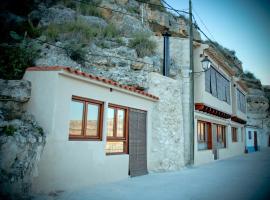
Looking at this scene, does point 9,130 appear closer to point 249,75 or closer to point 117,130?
point 117,130

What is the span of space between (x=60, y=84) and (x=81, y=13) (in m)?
18.5

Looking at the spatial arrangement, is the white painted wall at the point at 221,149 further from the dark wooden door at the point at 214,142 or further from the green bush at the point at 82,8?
the green bush at the point at 82,8

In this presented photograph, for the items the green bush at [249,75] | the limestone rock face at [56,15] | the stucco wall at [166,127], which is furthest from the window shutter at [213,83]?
the green bush at [249,75]

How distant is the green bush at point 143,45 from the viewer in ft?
50.9

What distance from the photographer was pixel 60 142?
624cm

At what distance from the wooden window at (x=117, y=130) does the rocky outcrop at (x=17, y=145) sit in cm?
296

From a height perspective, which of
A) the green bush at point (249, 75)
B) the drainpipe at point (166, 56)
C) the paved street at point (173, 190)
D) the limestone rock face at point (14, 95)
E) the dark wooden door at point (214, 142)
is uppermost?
the green bush at point (249, 75)

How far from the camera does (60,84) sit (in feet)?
20.8

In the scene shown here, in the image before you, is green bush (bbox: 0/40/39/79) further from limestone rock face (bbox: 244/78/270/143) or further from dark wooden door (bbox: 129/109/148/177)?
limestone rock face (bbox: 244/78/270/143)

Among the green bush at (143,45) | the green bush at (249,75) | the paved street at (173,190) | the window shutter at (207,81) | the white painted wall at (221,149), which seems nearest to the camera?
the paved street at (173,190)

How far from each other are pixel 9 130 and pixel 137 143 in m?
5.32

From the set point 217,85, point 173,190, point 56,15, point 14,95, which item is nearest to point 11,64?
point 14,95

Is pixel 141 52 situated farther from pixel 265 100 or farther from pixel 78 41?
pixel 265 100

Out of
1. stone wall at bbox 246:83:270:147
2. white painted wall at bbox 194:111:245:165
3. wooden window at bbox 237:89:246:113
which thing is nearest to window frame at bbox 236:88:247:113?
wooden window at bbox 237:89:246:113
